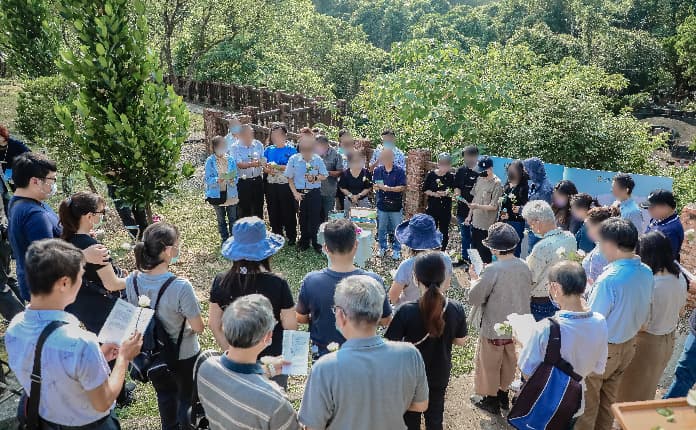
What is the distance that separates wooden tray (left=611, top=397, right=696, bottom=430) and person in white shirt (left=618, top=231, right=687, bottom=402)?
1.50 metres

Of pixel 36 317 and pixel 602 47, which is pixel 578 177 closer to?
pixel 36 317

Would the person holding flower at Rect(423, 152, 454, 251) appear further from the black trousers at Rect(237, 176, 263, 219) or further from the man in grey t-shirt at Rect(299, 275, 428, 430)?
the man in grey t-shirt at Rect(299, 275, 428, 430)

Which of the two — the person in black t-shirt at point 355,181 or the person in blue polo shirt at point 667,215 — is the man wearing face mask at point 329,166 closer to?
the person in black t-shirt at point 355,181

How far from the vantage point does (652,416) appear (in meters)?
2.82

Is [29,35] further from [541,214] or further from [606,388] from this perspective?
[606,388]

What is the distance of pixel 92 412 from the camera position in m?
2.97

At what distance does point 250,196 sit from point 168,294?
482 cm

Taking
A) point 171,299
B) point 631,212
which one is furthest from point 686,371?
point 171,299

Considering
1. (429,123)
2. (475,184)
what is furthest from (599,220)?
(429,123)

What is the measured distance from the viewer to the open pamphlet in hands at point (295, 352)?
3367mm

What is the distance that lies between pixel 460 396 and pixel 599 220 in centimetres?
204

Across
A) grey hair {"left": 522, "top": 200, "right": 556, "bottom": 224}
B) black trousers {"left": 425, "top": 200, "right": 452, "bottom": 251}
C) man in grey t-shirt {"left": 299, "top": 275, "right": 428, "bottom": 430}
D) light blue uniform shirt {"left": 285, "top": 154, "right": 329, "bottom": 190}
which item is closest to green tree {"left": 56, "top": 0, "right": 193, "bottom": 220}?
light blue uniform shirt {"left": 285, "top": 154, "right": 329, "bottom": 190}

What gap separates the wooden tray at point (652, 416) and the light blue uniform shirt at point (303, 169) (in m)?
5.51

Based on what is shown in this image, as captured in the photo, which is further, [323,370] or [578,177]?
[578,177]
